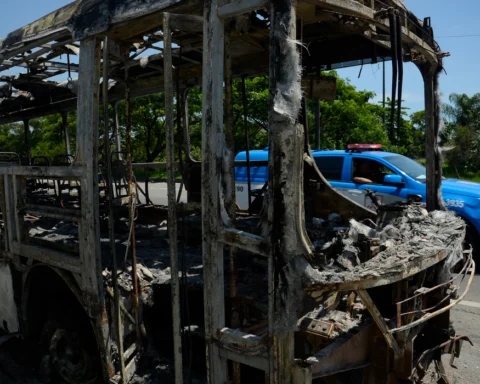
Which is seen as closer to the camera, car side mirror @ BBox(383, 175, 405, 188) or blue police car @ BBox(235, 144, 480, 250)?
blue police car @ BBox(235, 144, 480, 250)

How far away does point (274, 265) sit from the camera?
1822 mm

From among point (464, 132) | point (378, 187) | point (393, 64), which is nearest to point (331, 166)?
point (378, 187)

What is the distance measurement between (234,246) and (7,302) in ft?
8.57

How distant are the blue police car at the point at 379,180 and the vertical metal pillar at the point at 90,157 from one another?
13.4 feet

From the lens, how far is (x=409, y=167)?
7648 mm

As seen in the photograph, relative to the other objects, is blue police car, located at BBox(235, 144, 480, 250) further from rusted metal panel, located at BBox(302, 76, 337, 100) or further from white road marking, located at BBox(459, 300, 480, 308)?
rusted metal panel, located at BBox(302, 76, 337, 100)

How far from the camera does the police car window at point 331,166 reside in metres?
8.05

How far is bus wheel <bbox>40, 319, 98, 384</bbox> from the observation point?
3.03m

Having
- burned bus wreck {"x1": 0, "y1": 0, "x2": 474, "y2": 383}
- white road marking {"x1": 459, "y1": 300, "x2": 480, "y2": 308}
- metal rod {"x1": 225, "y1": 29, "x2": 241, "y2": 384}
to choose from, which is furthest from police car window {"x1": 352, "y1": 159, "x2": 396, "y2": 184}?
metal rod {"x1": 225, "y1": 29, "x2": 241, "y2": 384}

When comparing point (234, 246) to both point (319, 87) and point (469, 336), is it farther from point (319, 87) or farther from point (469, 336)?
point (469, 336)

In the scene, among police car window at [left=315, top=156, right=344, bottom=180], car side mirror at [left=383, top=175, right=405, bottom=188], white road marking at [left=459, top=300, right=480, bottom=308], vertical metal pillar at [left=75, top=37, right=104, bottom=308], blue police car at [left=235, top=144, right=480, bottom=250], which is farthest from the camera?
police car window at [left=315, top=156, right=344, bottom=180]

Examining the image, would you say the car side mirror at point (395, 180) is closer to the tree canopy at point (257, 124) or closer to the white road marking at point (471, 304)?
the white road marking at point (471, 304)

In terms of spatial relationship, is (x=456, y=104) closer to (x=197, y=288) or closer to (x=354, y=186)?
(x=354, y=186)

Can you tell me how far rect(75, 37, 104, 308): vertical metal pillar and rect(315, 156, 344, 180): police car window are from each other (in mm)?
5945
